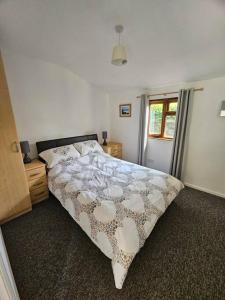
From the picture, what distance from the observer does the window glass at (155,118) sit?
3318 millimetres

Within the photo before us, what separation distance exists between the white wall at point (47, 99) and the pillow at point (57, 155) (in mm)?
396

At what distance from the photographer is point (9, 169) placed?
1953 millimetres

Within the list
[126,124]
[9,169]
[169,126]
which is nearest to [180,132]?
[169,126]

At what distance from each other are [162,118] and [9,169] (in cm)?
313

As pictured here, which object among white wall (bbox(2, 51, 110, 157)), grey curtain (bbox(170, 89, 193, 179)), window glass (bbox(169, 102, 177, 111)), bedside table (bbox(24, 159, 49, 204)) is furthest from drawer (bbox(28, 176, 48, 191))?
window glass (bbox(169, 102, 177, 111))

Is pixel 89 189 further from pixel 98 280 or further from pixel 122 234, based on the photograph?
pixel 98 280

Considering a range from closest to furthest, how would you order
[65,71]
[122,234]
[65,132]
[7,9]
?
1. [122,234]
2. [7,9]
3. [65,71]
4. [65,132]

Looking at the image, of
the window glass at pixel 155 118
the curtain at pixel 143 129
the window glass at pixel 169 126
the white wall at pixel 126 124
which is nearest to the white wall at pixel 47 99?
the white wall at pixel 126 124

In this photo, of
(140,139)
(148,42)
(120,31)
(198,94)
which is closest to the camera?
(120,31)

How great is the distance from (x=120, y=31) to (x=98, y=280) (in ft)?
9.09

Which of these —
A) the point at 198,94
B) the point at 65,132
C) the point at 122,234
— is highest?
the point at 198,94

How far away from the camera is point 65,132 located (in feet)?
10.5

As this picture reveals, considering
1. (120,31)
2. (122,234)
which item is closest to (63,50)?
(120,31)

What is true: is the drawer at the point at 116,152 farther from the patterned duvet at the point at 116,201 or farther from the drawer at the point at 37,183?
the drawer at the point at 37,183
